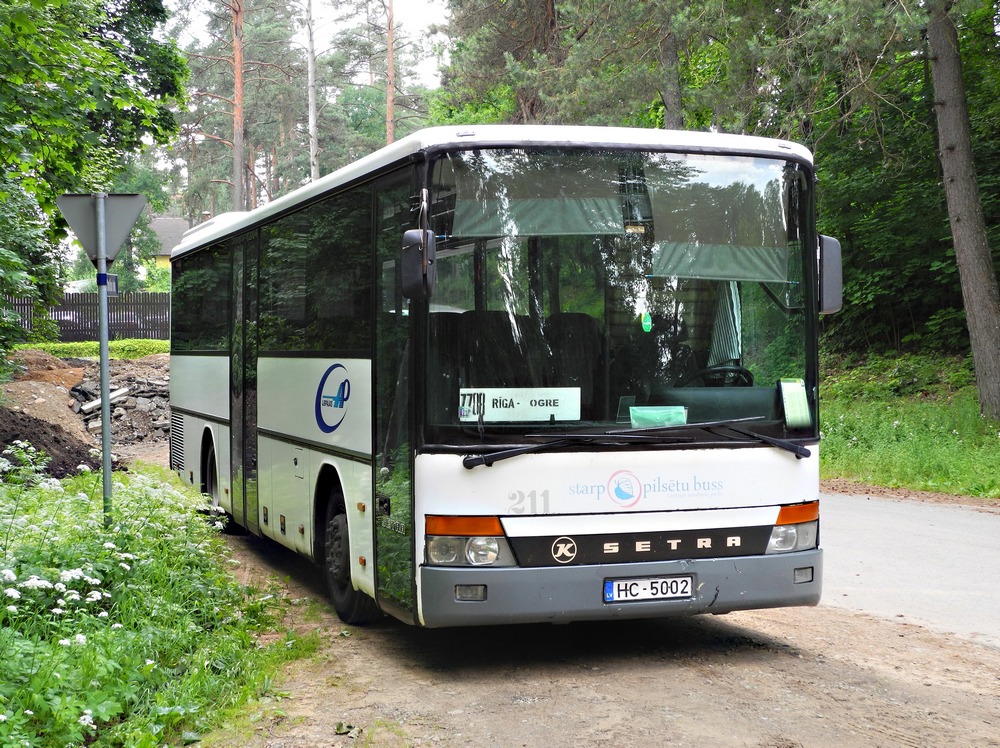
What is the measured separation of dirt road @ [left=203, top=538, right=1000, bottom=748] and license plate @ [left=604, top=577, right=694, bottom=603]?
42 cm

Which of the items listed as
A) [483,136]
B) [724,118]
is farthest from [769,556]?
[724,118]

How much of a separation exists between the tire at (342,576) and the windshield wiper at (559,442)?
189 centimetres

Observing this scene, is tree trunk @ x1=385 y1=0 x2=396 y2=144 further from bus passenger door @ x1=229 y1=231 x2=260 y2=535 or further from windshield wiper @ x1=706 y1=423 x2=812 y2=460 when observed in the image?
windshield wiper @ x1=706 y1=423 x2=812 y2=460

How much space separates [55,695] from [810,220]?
4.94 meters

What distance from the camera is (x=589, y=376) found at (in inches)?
261

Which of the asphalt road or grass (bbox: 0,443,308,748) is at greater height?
grass (bbox: 0,443,308,748)

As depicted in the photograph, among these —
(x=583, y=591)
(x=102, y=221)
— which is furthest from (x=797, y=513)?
(x=102, y=221)

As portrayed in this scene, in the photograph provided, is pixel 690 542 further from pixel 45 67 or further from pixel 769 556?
pixel 45 67

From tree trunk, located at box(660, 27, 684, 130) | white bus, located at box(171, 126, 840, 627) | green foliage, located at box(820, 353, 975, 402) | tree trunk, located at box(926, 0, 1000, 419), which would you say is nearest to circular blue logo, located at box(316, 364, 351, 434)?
white bus, located at box(171, 126, 840, 627)

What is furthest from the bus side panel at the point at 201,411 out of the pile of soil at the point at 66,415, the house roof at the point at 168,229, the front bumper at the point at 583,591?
the house roof at the point at 168,229

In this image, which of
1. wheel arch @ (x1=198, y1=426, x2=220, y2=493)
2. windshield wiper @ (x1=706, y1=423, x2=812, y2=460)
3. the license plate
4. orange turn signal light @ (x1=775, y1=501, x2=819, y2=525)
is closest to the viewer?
the license plate

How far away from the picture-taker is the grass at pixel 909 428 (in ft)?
52.0

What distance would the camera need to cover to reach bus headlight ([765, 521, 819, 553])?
697cm

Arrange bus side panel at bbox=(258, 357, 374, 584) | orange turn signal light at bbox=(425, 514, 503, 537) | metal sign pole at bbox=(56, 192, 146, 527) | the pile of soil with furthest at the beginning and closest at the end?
the pile of soil → metal sign pole at bbox=(56, 192, 146, 527) → bus side panel at bbox=(258, 357, 374, 584) → orange turn signal light at bbox=(425, 514, 503, 537)
